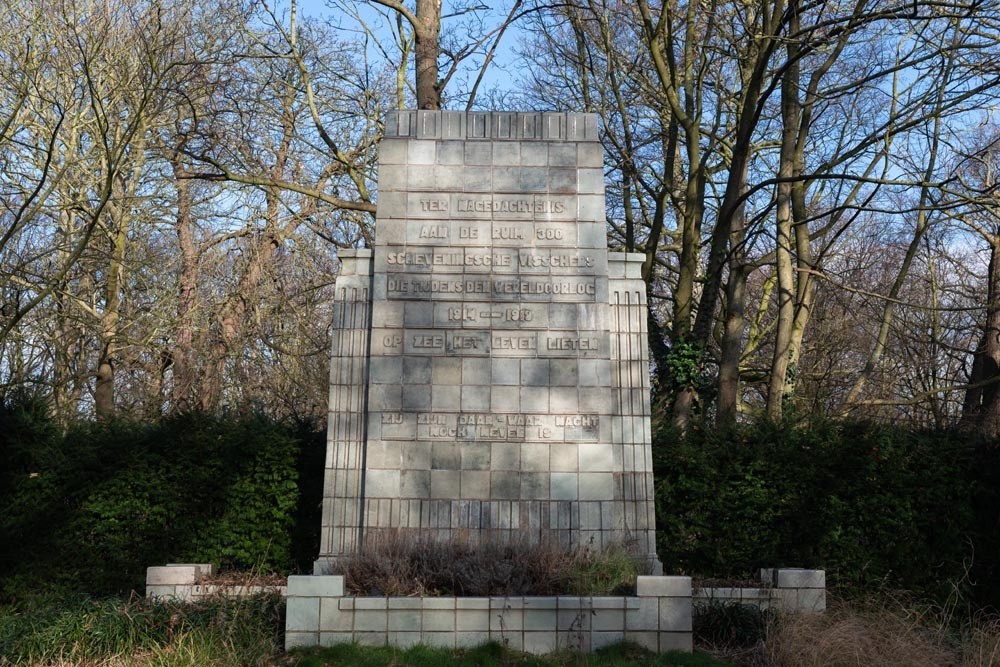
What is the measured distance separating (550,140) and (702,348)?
7.16m

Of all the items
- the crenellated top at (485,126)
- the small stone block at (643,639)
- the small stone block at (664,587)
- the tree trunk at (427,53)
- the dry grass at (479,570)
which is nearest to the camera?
the small stone block at (643,639)

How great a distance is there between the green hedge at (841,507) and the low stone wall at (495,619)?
3.38 metres

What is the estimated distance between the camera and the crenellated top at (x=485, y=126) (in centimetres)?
1287

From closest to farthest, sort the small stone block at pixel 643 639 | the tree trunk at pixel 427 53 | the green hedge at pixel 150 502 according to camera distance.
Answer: the small stone block at pixel 643 639, the green hedge at pixel 150 502, the tree trunk at pixel 427 53

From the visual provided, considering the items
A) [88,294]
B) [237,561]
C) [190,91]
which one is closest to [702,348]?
[237,561]

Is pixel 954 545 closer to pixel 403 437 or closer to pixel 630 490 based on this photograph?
pixel 630 490

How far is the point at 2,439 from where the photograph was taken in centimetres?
1419

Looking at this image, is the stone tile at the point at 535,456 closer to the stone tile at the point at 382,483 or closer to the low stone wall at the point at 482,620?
the stone tile at the point at 382,483

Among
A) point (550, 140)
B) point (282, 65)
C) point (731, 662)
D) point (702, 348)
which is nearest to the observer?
point (731, 662)

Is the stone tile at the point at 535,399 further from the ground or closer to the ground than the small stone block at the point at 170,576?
further from the ground

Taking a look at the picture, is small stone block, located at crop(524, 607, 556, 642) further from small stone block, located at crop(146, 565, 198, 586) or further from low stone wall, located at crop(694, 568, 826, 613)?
small stone block, located at crop(146, 565, 198, 586)

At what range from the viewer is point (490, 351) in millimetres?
12289

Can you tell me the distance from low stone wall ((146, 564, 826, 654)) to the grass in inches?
5.5

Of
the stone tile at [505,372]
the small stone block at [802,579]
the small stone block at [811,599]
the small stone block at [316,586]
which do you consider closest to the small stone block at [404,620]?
the small stone block at [316,586]
